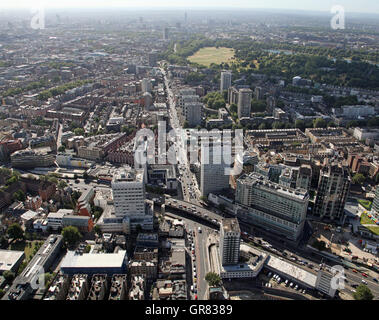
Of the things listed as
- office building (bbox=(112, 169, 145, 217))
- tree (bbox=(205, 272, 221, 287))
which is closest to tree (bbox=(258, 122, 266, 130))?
office building (bbox=(112, 169, 145, 217))

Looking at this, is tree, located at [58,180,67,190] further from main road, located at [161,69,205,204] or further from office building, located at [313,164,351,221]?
office building, located at [313,164,351,221]

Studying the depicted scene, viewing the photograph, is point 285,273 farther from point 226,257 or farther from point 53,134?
point 53,134

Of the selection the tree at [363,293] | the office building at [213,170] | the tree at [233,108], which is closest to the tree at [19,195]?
the office building at [213,170]

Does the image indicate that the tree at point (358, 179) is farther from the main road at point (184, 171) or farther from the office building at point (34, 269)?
the office building at point (34, 269)

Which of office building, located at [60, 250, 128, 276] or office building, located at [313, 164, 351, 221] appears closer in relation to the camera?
office building, located at [60, 250, 128, 276]

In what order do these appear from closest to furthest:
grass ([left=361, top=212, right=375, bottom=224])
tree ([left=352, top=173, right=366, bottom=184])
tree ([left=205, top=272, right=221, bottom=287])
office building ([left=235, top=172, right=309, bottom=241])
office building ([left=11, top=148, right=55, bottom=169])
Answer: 1. tree ([left=205, top=272, right=221, bottom=287])
2. office building ([left=235, top=172, right=309, bottom=241])
3. grass ([left=361, top=212, right=375, bottom=224])
4. tree ([left=352, top=173, right=366, bottom=184])
5. office building ([left=11, top=148, right=55, bottom=169])

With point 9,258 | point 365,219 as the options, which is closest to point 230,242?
point 365,219
